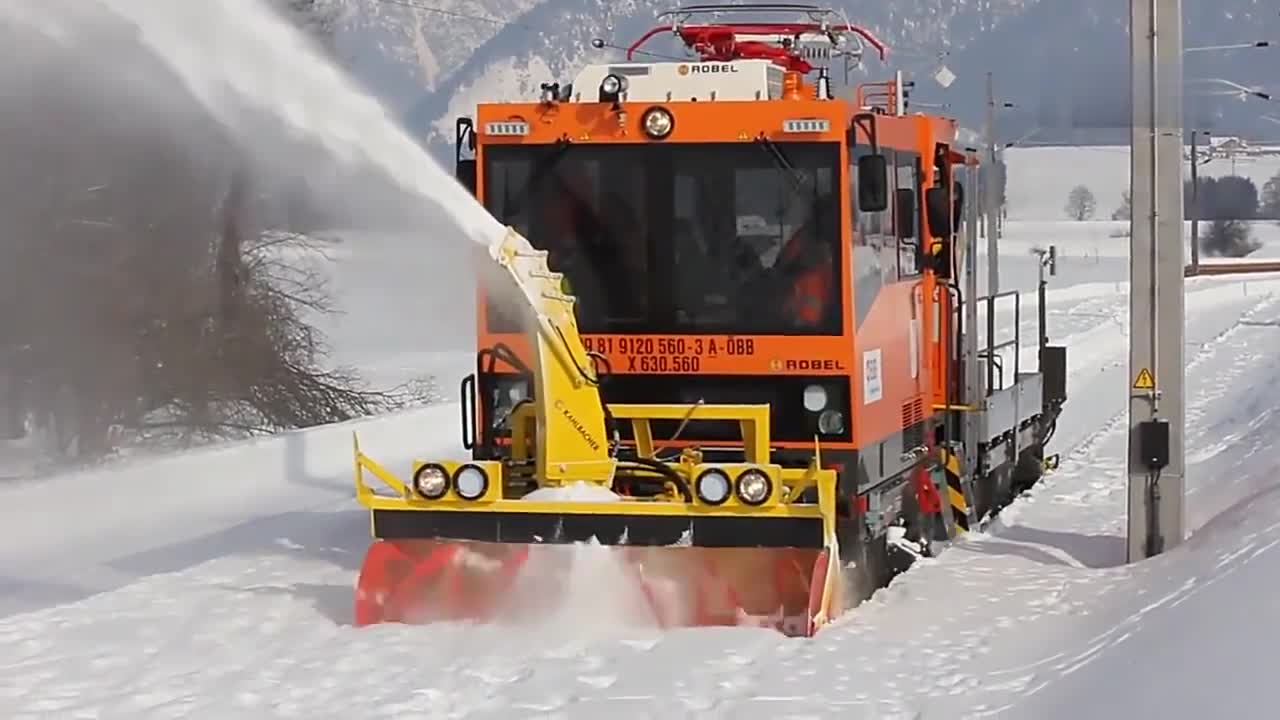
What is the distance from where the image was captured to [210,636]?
31.3 feet

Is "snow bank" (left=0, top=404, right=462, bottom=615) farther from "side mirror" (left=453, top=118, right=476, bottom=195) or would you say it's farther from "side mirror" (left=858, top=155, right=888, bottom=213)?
"side mirror" (left=858, top=155, right=888, bottom=213)

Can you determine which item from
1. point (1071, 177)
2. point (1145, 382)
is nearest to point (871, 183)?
point (1145, 382)

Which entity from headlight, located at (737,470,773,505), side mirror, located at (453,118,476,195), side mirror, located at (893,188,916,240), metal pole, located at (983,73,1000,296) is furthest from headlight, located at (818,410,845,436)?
metal pole, located at (983,73,1000,296)

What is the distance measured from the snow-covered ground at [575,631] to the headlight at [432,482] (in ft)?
2.19

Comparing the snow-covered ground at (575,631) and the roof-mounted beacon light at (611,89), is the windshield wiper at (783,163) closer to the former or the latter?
the roof-mounted beacon light at (611,89)

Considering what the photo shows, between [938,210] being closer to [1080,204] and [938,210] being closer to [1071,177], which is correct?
[1080,204]

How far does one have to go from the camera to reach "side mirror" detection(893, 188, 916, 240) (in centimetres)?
1102

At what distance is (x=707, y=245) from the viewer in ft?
33.1

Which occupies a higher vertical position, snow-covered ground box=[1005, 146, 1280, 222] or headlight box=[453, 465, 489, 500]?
snow-covered ground box=[1005, 146, 1280, 222]

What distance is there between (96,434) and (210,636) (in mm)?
19349

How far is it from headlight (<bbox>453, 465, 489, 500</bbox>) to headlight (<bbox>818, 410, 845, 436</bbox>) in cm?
181

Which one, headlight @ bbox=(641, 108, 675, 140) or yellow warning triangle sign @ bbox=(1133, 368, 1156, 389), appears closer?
headlight @ bbox=(641, 108, 675, 140)

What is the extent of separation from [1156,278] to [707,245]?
334cm

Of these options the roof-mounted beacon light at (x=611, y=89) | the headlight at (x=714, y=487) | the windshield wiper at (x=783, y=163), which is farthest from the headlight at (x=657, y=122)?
the headlight at (x=714, y=487)
